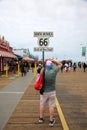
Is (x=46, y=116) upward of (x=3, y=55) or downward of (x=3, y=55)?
downward

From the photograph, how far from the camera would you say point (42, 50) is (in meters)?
13.8

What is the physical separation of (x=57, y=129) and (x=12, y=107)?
366 cm

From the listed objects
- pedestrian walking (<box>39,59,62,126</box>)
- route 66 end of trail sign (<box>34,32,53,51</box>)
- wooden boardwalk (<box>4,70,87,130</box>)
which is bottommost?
wooden boardwalk (<box>4,70,87,130</box>)

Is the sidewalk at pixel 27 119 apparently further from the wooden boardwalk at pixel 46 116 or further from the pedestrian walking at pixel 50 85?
the pedestrian walking at pixel 50 85

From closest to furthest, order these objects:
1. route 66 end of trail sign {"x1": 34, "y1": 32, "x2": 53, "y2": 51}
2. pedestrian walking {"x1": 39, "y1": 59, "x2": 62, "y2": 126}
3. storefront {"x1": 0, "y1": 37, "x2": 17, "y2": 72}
→ pedestrian walking {"x1": 39, "y1": 59, "x2": 62, "y2": 126} < route 66 end of trail sign {"x1": 34, "y1": 32, "x2": 53, "y2": 51} < storefront {"x1": 0, "y1": 37, "x2": 17, "y2": 72}

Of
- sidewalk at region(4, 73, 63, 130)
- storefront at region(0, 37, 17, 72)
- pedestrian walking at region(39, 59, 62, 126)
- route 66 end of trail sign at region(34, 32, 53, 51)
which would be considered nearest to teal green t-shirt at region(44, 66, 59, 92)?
pedestrian walking at region(39, 59, 62, 126)

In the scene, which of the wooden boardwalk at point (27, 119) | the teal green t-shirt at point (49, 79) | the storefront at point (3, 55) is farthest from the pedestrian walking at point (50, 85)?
the storefront at point (3, 55)

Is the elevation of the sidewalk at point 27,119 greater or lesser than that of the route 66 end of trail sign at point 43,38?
lesser

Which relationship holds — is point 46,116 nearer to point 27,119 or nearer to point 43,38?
point 27,119

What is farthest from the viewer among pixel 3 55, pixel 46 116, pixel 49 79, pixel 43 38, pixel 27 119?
pixel 3 55

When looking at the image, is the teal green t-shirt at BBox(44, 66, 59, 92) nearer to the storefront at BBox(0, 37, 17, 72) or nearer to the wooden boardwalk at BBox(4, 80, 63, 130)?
the wooden boardwalk at BBox(4, 80, 63, 130)

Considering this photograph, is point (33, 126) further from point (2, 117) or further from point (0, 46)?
point (0, 46)

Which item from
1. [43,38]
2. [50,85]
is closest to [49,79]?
[50,85]

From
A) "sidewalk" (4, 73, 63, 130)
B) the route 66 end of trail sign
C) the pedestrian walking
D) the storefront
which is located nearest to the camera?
"sidewalk" (4, 73, 63, 130)
